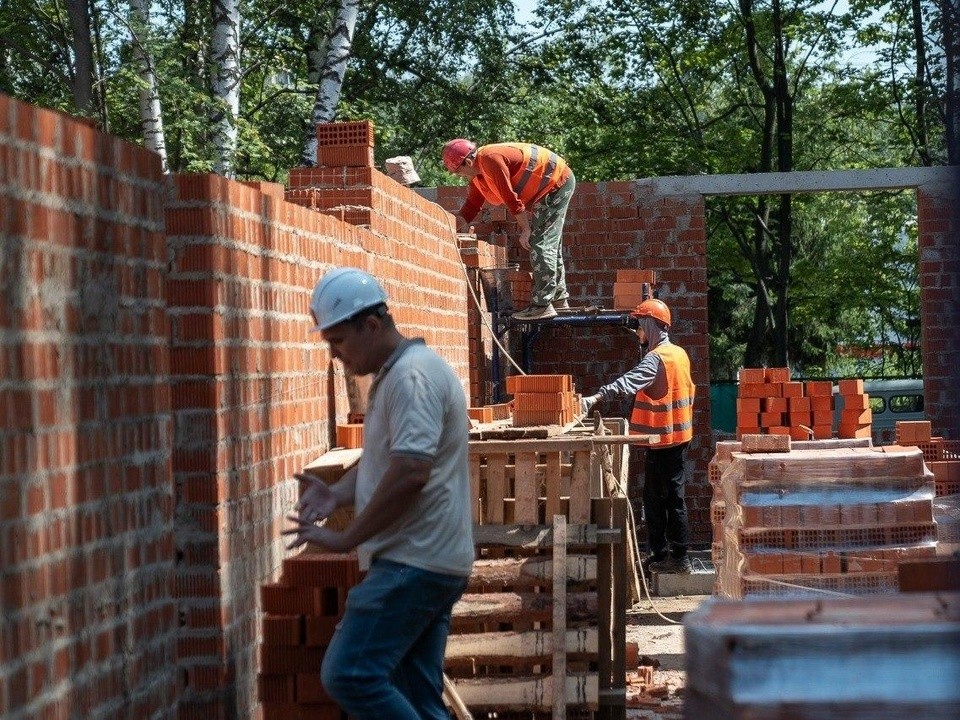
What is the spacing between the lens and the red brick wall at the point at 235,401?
215 inches

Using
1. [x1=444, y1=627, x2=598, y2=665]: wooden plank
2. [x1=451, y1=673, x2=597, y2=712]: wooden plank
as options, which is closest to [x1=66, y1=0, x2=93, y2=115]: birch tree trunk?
[x1=444, y1=627, x2=598, y2=665]: wooden plank

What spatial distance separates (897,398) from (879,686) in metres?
18.0

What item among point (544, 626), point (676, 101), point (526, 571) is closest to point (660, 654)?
point (544, 626)

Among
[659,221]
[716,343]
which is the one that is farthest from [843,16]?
[659,221]

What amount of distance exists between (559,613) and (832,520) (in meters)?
2.06

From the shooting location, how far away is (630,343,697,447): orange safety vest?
11.7 metres

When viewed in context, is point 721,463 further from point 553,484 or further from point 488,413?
point 553,484

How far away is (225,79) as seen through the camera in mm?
16109

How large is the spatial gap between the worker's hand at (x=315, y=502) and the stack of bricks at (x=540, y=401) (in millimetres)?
3405

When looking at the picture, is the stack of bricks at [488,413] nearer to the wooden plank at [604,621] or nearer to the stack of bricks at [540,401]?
the stack of bricks at [540,401]

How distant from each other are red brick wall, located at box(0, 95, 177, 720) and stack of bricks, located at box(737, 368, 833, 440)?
7957 millimetres

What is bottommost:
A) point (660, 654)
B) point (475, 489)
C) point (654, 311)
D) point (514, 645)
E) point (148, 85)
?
point (660, 654)

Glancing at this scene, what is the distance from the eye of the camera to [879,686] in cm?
258

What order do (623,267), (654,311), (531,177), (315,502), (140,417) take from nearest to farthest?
(315,502)
(140,417)
(531,177)
(654,311)
(623,267)
